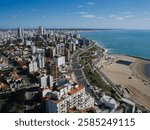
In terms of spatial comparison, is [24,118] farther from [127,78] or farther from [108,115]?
[127,78]

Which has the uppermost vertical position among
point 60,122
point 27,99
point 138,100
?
point 60,122

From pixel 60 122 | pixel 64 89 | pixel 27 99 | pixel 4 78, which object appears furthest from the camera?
pixel 4 78

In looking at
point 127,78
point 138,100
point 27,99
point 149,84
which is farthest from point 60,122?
point 127,78

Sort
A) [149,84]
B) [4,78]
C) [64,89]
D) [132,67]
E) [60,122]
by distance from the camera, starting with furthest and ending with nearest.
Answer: [132,67] → [149,84] → [4,78] → [64,89] → [60,122]

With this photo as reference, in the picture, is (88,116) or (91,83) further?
(91,83)

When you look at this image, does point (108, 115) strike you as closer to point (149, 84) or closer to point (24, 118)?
point (24, 118)

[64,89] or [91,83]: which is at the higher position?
[64,89]
